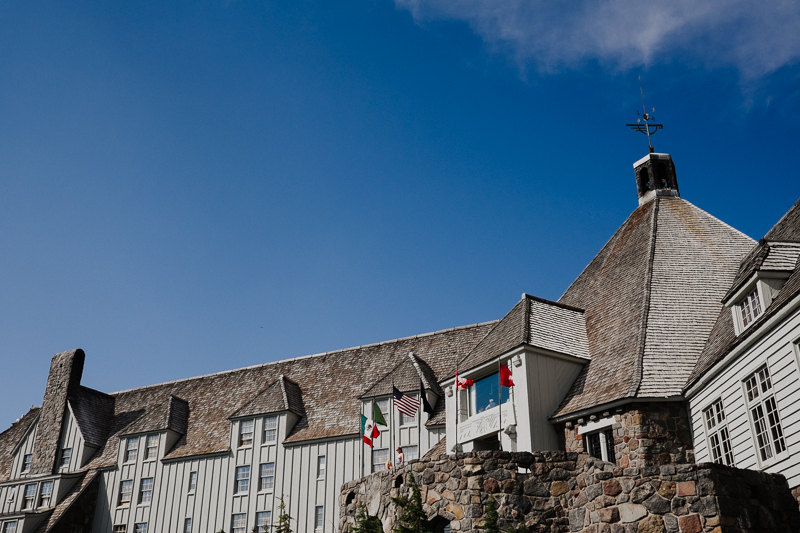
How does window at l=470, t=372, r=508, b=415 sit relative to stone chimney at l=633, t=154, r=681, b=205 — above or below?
below

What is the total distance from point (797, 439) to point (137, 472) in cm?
2895

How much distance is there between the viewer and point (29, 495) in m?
34.6

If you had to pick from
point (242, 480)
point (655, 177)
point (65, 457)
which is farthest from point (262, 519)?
point (655, 177)

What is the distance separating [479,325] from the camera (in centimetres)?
3219

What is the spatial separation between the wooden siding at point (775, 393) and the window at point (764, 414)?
0.42ft

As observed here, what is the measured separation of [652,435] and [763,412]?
326cm

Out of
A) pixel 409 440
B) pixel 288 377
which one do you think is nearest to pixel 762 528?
pixel 409 440

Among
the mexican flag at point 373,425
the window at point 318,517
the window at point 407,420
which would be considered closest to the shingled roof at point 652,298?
the mexican flag at point 373,425

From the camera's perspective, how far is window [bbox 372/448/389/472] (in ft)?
92.7

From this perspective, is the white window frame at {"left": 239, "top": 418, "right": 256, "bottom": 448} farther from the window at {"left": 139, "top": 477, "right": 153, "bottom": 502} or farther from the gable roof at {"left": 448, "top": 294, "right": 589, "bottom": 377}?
the gable roof at {"left": 448, "top": 294, "right": 589, "bottom": 377}

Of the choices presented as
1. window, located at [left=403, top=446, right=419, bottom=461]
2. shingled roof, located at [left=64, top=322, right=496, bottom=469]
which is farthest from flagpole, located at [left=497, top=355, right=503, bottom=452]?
shingled roof, located at [left=64, top=322, right=496, bottom=469]

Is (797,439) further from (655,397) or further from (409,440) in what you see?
(409,440)

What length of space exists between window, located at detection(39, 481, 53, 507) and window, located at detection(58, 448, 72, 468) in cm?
129

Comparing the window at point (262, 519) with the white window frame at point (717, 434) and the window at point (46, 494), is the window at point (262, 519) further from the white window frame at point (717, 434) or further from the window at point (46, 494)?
the white window frame at point (717, 434)
